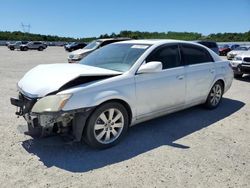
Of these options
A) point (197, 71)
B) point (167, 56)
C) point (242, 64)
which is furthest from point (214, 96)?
point (242, 64)

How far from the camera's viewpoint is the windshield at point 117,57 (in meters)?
4.44

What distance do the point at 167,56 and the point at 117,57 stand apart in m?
0.92

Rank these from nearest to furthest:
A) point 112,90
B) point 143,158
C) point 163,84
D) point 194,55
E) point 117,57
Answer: point 143,158, point 112,90, point 163,84, point 117,57, point 194,55

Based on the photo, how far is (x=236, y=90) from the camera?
331 inches

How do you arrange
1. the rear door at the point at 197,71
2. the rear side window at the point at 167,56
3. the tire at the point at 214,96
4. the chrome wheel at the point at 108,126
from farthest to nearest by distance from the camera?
the tire at the point at 214,96 → the rear door at the point at 197,71 → the rear side window at the point at 167,56 → the chrome wheel at the point at 108,126

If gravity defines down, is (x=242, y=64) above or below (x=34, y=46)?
below

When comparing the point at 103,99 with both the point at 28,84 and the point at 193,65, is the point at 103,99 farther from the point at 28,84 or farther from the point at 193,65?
the point at 193,65

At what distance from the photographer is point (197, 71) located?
5336 mm

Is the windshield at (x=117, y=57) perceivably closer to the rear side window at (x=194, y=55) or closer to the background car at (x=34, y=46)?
the rear side window at (x=194, y=55)

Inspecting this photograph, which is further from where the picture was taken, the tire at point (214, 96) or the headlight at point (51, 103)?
the tire at point (214, 96)

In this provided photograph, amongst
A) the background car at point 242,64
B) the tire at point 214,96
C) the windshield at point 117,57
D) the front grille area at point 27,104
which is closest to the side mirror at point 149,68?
the windshield at point 117,57

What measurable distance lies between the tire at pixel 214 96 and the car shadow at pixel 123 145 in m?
0.43

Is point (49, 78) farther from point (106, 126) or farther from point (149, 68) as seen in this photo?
point (149, 68)

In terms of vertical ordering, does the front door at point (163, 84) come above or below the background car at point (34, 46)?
below
